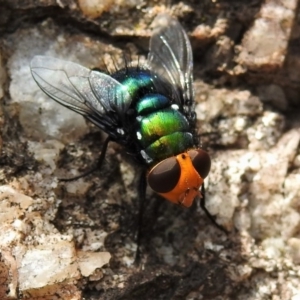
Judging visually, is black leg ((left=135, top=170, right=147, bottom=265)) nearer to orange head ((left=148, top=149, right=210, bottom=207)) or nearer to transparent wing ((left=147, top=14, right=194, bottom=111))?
orange head ((left=148, top=149, right=210, bottom=207))

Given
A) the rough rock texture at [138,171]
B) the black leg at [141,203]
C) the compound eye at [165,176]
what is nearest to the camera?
the rough rock texture at [138,171]

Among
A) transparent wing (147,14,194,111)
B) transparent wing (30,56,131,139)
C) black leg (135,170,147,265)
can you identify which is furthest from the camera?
transparent wing (147,14,194,111)

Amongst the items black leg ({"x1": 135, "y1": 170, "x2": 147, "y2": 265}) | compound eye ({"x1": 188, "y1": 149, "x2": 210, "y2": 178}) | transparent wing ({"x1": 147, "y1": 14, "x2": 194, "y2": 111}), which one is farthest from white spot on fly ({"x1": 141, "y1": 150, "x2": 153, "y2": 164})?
transparent wing ({"x1": 147, "y1": 14, "x2": 194, "y2": 111})

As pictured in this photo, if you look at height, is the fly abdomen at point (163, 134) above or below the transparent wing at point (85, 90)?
below

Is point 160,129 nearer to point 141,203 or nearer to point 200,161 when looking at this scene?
point 200,161

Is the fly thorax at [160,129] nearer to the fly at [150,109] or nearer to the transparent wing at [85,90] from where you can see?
the fly at [150,109]

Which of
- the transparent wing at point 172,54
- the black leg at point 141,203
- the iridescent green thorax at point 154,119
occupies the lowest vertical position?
the black leg at point 141,203

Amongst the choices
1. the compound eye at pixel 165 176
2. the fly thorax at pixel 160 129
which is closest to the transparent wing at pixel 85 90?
the fly thorax at pixel 160 129
